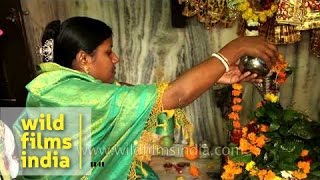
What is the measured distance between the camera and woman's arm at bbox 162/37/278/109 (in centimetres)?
178

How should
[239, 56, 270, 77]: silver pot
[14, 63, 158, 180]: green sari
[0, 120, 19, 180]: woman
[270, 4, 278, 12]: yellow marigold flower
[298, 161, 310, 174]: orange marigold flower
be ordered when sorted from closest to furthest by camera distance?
[14, 63, 158, 180]: green sari
[239, 56, 270, 77]: silver pot
[0, 120, 19, 180]: woman
[298, 161, 310, 174]: orange marigold flower
[270, 4, 278, 12]: yellow marigold flower

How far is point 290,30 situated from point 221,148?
1272 mm

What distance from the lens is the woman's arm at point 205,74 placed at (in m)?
1.78

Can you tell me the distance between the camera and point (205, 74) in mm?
1778

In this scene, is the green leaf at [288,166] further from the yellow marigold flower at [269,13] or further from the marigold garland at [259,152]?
the yellow marigold flower at [269,13]

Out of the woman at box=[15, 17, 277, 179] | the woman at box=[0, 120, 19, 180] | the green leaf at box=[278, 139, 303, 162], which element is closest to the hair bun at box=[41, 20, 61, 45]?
the woman at box=[15, 17, 277, 179]

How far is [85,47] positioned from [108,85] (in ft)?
1.14

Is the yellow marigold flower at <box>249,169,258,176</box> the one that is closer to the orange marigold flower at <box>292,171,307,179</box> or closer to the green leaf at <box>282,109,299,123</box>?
the orange marigold flower at <box>292,171,307,179</box>

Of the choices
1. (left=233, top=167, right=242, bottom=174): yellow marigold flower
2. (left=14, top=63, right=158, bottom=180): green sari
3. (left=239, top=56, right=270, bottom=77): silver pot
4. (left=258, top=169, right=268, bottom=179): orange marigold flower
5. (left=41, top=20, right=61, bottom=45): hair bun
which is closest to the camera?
(left=14, top=63, right=158, bottom=180): green sari

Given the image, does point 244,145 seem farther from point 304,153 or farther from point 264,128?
point 304,153

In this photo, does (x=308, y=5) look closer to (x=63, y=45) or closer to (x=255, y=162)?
(x=255, y=162)

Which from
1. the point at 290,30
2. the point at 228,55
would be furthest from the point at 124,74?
the point at 228,55

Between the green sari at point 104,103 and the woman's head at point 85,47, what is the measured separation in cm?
9

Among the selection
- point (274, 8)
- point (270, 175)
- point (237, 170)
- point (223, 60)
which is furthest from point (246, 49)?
point (274, 8)
